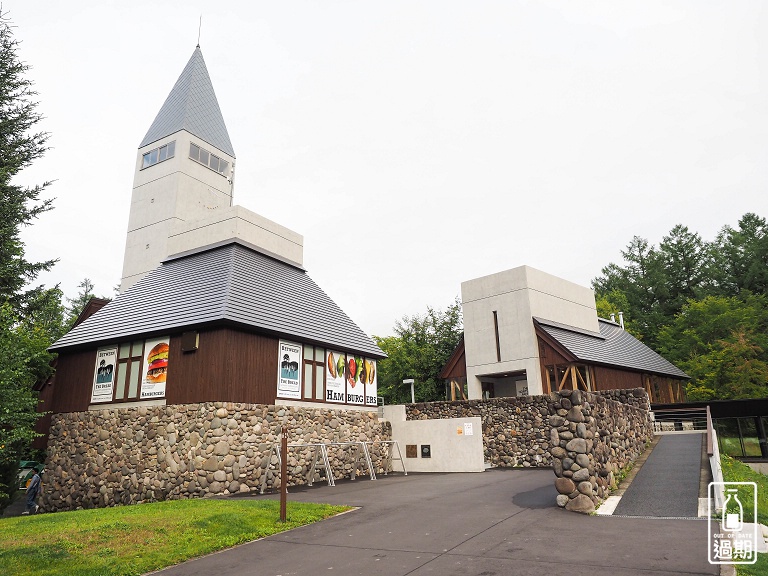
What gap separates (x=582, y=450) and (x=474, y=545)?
3.67 metres

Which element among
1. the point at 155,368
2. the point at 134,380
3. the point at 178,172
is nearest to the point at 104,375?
the point at 134,380

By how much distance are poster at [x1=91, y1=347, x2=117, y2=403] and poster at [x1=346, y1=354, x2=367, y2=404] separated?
28.8 feet

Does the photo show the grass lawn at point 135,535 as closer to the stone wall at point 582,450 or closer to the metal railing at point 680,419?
the stone wall at point 582,450

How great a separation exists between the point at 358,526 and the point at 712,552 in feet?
19.1

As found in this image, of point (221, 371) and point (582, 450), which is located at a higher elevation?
point (221, 371)

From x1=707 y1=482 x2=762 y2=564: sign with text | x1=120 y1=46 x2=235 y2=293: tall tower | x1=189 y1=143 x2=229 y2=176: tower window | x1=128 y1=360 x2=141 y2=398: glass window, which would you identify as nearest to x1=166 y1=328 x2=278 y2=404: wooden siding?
x1=128 y1=360 x2=141 y2=398: glass window

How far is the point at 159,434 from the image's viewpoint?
16141 mm

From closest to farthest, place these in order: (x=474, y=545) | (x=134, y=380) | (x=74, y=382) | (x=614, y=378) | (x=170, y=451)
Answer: (x=474, y=545), (x=170, y=451), (x=134, y=380), (x=74, y=382), (x=614, y=378)

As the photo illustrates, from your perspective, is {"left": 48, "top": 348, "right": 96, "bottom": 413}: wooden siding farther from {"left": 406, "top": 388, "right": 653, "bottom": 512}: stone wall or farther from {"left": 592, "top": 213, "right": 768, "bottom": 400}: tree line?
{"left": 592, "top": 213, "right": 768, "bottom": 400}: tree line

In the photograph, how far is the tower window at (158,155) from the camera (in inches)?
1213

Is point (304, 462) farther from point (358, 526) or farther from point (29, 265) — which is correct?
point (29, 265)

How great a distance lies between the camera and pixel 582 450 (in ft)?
33.5

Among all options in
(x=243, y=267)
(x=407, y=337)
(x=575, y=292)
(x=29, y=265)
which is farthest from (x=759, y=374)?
(x=29, y=265)

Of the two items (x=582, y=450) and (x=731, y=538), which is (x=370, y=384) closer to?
(x=582, y=450)
